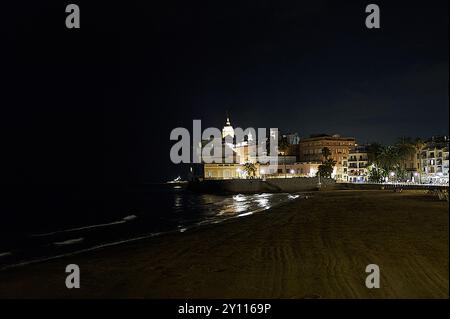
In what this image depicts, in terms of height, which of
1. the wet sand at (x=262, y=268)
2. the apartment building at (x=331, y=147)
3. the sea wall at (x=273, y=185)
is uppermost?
the apartment building at (x=331, y=147)

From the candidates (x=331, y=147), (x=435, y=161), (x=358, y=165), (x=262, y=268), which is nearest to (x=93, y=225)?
(x=262, y=268)

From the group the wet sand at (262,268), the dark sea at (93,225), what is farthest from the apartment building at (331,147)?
the wet sand at (262,268)

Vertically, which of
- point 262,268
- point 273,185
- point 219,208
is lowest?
point 273,185

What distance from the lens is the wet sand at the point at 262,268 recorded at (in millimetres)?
10227

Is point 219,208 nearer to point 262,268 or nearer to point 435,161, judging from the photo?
point 262,268

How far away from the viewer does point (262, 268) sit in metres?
12.7

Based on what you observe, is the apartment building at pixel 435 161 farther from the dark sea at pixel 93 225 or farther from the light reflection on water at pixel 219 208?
the dark sea at pixel 93 225

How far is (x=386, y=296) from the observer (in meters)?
9.28

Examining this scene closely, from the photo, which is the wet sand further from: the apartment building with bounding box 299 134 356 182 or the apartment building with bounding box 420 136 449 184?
the apartment building with bounding box 299 134 356 182

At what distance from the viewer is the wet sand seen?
10227mm

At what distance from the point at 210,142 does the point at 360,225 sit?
537 feet

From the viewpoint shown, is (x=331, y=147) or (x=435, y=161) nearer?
(x=435, y=161)
